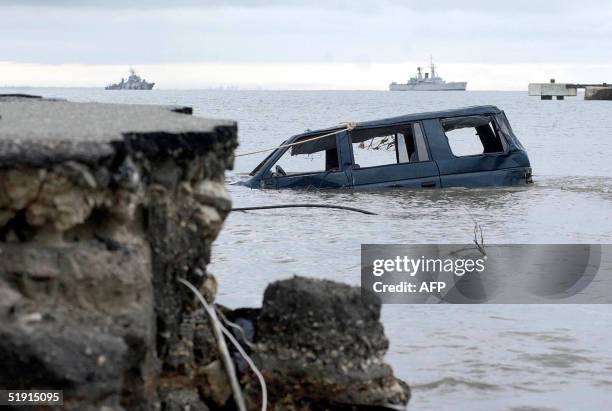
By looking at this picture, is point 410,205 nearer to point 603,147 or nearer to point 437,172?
point 437,172

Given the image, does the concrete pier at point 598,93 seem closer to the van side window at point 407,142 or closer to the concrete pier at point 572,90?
the concrete pier at point 572,90

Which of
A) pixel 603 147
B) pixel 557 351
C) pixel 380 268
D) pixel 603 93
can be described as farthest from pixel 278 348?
pixel 603 93

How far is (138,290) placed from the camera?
14.1 ft

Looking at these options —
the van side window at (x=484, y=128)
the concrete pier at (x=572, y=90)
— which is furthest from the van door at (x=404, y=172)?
the concrete pier at (x=572, y=90)

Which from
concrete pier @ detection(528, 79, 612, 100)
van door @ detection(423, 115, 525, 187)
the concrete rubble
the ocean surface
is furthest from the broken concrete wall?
concrete pier @ detection(528, 79, 612, 100)

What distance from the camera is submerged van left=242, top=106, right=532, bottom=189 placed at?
17875 mm

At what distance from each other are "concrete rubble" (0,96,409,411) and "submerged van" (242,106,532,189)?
494 inches

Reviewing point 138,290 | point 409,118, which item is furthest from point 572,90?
point 138,290

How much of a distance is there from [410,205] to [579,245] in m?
3.79

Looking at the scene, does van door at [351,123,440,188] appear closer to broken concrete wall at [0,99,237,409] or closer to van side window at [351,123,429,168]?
van side window at [351,123,429,168]

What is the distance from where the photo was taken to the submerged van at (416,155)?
17.9 m

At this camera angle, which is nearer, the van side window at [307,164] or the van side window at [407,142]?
the van side window at [407,142]

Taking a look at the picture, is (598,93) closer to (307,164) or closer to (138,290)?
(307,164)

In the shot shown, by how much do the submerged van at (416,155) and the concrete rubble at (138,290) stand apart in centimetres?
1255
